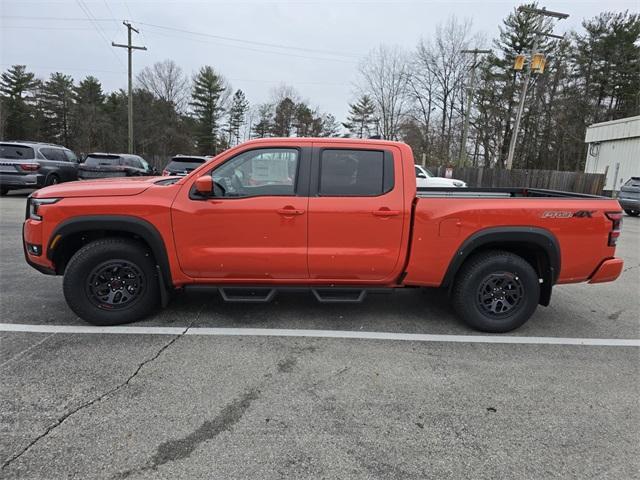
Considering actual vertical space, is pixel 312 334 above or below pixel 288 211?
below

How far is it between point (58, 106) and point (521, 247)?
64530 mm

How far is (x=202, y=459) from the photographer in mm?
2398

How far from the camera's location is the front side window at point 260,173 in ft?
13.5

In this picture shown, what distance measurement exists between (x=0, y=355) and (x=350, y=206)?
10.3 ft

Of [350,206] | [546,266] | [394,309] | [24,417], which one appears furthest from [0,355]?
[546,266]

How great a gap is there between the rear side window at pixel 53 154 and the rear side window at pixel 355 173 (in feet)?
45.0

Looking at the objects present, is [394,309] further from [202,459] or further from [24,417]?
[24,417]

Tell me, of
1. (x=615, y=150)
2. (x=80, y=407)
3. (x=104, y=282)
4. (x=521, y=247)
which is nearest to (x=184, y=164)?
(x=104, y=282)

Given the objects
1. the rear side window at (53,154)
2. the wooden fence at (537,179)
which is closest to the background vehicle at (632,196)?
the wooden fence at (537,179)

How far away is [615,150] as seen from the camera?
86.0 ft

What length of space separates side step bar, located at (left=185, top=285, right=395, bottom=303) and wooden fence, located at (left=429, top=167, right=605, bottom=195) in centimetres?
2560

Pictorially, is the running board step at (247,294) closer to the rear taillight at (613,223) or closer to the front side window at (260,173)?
the front side window at (260,173)

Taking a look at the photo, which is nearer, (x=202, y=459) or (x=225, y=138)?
(x=202, y=459)

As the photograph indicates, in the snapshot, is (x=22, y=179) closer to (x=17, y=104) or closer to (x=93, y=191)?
(x=93, y=191)
